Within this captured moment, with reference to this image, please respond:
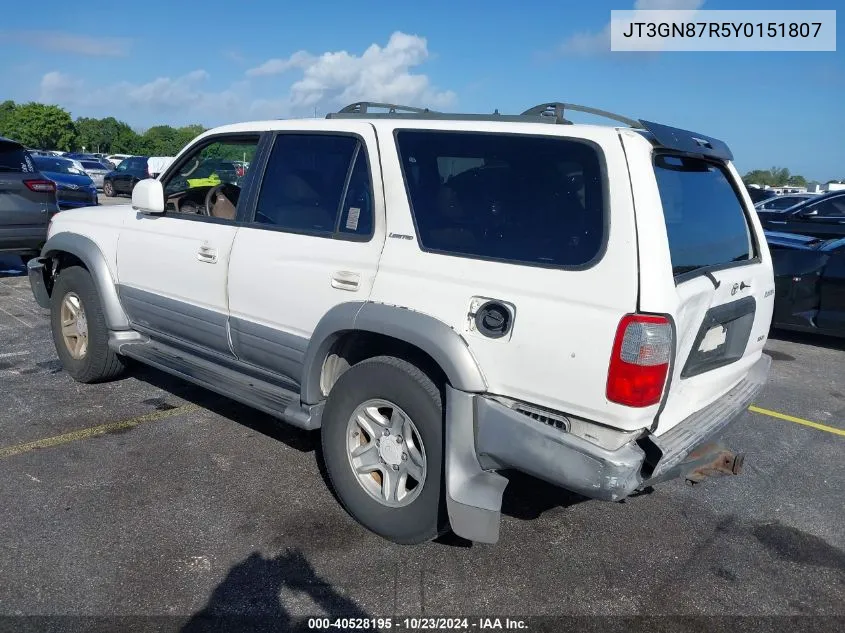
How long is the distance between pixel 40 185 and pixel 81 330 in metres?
4.30

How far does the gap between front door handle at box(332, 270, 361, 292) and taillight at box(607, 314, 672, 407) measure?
4.19 ft

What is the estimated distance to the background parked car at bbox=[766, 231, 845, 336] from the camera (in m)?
7.11

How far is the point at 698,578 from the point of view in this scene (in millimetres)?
3188

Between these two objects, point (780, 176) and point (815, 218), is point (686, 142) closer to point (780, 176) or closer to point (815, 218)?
point (815, 218)

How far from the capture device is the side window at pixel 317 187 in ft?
11.5

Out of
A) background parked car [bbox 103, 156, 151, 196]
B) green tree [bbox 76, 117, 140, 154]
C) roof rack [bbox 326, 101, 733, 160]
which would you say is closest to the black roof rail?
roof rack [bbox 326, 101, 733, 160]

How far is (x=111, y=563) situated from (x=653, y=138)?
2866mm

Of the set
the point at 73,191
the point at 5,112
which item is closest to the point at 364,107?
the point at 73,191

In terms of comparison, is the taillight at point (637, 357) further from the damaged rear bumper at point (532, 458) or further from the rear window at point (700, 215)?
the rear window at point (700, 215)

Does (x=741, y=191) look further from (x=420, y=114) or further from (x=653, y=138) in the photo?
(x=420, y=114)

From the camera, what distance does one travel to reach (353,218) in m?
3.49

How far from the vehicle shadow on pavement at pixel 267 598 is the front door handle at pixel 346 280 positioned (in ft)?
4.02

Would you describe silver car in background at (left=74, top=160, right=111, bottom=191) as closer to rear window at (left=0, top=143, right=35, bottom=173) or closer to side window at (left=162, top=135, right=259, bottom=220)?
rear window at (left=0, top=143, right=35, bottom=173)

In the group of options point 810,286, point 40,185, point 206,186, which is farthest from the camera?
point 40,185
